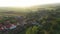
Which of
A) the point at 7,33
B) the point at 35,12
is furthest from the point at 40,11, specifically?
the point at 7,33

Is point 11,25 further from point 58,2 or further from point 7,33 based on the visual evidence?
point 58,2

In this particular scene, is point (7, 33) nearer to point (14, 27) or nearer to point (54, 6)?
point (14, 27)

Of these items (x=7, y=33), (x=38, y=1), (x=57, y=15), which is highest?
(x=38, y=1)

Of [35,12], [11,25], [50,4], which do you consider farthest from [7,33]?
[50,4]

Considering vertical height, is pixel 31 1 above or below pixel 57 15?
above

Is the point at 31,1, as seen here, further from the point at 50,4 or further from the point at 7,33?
the point at 7,33

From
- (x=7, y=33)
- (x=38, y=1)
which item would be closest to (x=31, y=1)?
(x=38, y=1)

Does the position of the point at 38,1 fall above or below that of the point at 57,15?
above
